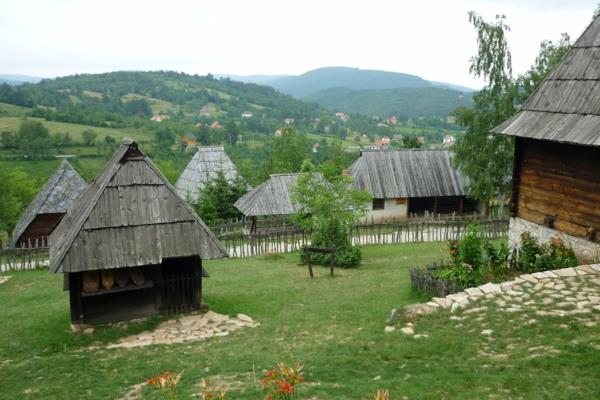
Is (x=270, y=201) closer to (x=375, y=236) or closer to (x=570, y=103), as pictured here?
(x=375, y=236)

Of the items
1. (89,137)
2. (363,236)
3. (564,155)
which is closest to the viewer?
(564,155)

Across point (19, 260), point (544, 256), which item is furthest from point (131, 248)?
point (19, 260)

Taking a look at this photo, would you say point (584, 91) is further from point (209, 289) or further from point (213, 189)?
point (213, 189)

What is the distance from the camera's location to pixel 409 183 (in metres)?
32.6

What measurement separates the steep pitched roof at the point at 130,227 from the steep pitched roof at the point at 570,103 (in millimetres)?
7796

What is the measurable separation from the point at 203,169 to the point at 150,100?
120 metres

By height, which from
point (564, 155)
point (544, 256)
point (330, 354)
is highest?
point (564, 155)

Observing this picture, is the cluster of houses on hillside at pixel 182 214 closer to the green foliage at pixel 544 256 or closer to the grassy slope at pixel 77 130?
the green foliage at pixel 544 256

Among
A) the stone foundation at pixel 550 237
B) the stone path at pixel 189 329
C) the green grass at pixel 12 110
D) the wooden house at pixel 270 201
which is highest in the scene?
the green grass at pixel 12 110

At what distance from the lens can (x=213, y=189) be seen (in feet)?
106

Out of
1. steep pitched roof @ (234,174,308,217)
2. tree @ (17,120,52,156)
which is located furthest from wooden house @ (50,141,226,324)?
tree @ (17,120,52,156)

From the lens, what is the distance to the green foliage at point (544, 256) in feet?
37.8

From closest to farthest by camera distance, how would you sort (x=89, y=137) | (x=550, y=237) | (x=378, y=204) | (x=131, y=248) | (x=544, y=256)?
(x=131, y=248), (x=544, y=256), (x=550, y=237), (x=378, y=204), (x=89, y=137)

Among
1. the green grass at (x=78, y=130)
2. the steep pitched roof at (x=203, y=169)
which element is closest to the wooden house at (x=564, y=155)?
the steep pitched roof at (x=203, y=169)
